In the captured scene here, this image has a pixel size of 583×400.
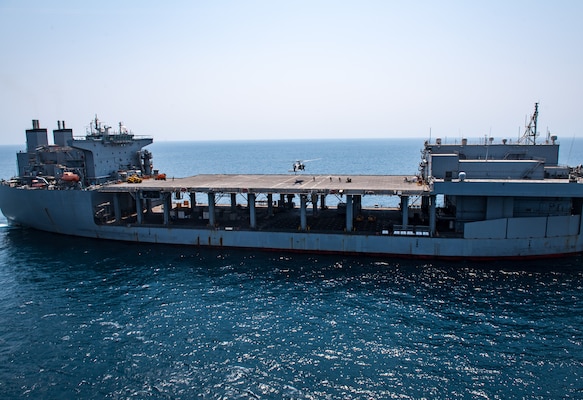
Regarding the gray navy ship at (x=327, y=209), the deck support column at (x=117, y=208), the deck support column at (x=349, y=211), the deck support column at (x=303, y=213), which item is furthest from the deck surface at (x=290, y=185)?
the deck support column at (x=117, y=208)

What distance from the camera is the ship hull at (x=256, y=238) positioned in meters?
43.6

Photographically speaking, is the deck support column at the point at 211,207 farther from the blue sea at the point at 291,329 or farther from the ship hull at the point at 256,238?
the blue sea at the point at 291,329

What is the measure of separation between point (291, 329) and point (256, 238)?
19.2 meters

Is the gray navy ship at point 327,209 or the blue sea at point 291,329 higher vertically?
the gray navy ship at point 327,209

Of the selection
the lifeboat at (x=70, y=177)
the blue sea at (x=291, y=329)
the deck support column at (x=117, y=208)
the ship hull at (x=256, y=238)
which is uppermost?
the lifeboat at (x=70, y=177)

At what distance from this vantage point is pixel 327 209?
6119 centimetres

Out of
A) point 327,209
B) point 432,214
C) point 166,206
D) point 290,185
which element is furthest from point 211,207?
point 432,214

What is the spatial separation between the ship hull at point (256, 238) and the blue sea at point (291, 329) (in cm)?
147

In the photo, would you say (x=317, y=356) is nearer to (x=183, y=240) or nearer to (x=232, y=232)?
(x=232, y=232)

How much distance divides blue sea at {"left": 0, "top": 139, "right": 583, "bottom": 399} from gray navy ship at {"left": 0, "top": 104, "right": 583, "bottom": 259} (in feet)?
7.64

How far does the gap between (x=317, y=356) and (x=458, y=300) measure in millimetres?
13993

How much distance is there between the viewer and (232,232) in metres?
49.5

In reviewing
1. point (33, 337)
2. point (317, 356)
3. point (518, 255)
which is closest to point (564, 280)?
point (518, 255)

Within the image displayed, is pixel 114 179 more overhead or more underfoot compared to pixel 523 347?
more overhead
